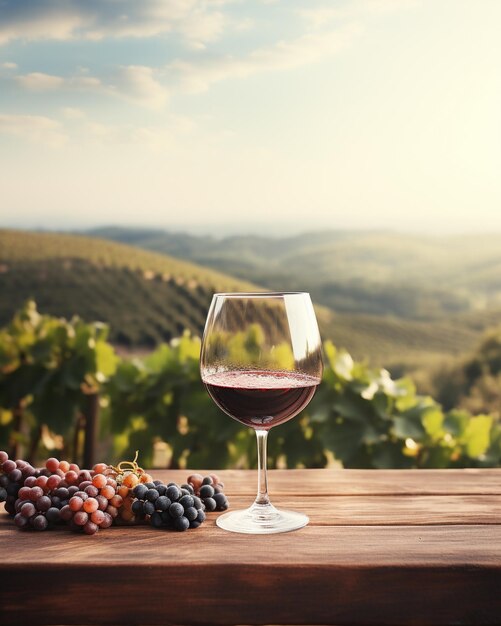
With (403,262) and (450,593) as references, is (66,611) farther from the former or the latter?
(403,262)

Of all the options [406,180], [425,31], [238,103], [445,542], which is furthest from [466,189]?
[445,542]

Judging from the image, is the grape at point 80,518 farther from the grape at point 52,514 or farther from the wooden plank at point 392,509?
the wooden plank at point 392,509

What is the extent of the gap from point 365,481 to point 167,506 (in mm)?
428

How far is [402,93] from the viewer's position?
5395mm

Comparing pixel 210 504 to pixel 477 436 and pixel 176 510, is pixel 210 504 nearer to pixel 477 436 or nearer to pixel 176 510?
pixel 176 510

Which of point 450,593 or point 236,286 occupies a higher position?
point 236,286

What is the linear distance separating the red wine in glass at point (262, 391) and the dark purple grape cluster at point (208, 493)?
16 cm

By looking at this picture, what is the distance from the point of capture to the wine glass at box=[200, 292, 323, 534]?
106cm

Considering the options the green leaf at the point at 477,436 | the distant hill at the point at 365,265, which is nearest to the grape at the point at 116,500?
the green leaf at the point at 477,436

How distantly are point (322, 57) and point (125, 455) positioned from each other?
323cm

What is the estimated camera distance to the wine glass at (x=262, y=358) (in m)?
1.06

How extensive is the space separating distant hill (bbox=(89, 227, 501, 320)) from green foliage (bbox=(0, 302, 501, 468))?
2.55 metres

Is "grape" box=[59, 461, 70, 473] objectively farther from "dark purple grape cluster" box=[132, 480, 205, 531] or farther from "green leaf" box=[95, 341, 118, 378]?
"green leaf" box=[95, 341, 118, 378]

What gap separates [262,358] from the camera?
105 cm
